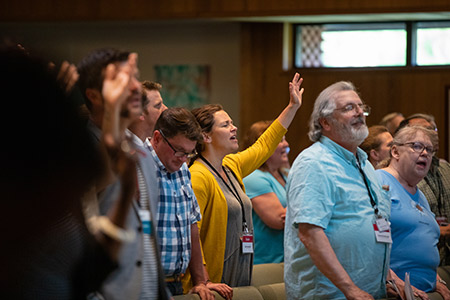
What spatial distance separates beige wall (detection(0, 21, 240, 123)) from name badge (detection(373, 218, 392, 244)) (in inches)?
194

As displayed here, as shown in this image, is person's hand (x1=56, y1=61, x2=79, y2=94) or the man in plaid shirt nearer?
person's hand (x1=56, y1=61, x2=79, y2=94)

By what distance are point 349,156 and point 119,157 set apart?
2012 millimetres

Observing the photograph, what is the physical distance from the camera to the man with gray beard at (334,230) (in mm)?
2881

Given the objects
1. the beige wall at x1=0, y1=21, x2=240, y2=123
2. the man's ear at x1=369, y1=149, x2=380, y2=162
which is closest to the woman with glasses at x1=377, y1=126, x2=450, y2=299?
the man's ear at x1=369, y1=149, x2=380, y2=162

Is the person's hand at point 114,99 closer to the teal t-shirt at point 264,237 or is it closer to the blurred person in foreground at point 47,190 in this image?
the blurred person in foreground at point 47,190

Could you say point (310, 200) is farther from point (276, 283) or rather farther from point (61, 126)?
point (61, 126)

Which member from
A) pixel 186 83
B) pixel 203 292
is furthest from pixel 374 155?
pixel 186 83

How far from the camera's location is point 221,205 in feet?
10.9

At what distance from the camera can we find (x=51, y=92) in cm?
124

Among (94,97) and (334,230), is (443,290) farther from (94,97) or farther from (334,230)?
(94,97)

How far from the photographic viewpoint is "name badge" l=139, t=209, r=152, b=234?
1.46m

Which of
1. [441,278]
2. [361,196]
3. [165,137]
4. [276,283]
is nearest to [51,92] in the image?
[165,137]

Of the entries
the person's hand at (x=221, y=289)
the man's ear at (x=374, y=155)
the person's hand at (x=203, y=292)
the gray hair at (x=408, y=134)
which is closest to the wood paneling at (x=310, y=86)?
the man's ear at (x=374, y=155)

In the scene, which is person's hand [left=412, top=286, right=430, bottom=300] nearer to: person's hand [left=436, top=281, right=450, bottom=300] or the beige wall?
person's hand [left=436, top=281, right=450, bottom=300]
